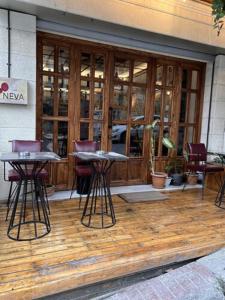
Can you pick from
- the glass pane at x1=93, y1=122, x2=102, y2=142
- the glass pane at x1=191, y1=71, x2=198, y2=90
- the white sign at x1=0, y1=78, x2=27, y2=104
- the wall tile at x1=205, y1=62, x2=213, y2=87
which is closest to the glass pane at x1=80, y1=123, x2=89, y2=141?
the glass pane at x1=93, y1=122, x2=102, y2=142

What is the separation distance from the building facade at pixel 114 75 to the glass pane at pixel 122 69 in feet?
0.05

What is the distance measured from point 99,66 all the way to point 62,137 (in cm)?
132

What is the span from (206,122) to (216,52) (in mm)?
1318

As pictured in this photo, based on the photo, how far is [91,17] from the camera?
11.2ft

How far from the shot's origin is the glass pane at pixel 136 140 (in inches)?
180

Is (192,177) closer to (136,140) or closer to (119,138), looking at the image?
→ (136,140)

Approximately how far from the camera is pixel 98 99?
421 centimetres

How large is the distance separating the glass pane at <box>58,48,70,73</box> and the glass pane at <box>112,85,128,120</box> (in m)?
0.89

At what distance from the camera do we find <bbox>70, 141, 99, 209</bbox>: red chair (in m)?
3.48

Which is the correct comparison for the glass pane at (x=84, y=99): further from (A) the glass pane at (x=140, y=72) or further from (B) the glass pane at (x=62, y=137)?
(A) the glass pane at (x=140, y=72)

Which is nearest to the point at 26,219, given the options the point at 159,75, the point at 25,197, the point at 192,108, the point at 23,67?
the point at 25,197

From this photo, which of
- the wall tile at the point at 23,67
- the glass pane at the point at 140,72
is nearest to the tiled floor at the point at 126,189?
the wall tile at the point at 23,67

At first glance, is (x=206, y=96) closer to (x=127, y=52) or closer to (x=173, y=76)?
(x=173, y=76)

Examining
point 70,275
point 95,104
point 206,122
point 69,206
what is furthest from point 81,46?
point 70,275
